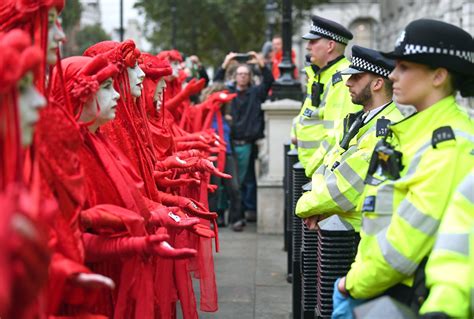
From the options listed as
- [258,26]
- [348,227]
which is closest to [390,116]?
[348,227]

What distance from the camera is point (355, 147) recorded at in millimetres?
6246

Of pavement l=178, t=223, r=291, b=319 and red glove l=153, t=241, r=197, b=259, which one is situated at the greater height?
red glove l=153, t=241, r=197, b=259

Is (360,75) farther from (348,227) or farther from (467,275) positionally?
(467,275)

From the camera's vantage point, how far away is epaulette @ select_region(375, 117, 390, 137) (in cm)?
576

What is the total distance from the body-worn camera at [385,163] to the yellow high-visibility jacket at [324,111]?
3.28 meters

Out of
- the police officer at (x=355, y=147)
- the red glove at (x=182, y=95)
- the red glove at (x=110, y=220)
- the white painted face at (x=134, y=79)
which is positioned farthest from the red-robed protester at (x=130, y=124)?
the red glove at (x=182, y=95)

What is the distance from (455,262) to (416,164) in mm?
515

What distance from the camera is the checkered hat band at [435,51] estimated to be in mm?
4480

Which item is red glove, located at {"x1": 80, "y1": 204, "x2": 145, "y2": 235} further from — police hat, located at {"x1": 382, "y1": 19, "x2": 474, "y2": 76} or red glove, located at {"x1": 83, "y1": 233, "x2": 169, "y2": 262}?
police hat, located at {"x1": 382, "y1": 19, "x2": 474, "y2": 76}

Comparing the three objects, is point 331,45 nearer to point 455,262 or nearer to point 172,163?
point 172,163

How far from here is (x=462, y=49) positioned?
4.52 metres

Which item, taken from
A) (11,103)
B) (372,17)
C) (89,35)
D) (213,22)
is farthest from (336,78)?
(89,35)

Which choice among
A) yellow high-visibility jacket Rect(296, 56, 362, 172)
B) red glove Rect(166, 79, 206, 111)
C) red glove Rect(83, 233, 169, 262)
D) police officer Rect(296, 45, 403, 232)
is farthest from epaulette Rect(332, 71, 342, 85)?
red glove Rect(83, 233, 169, 262)

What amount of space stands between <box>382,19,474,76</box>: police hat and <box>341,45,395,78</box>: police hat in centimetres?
195
